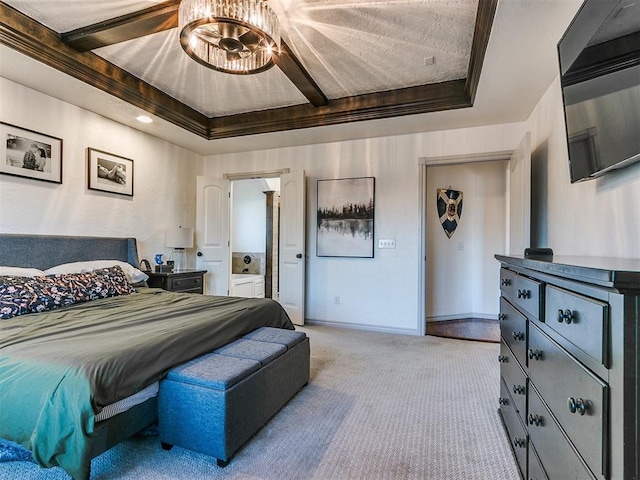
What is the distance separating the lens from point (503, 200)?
5125 mm

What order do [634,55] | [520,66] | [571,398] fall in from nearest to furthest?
[571,398] < [634,55] < [520,66]

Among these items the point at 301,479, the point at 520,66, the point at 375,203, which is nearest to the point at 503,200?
the point at 375,203

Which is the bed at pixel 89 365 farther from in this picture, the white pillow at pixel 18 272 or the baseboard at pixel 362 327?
the baseboard at pixel 362 327

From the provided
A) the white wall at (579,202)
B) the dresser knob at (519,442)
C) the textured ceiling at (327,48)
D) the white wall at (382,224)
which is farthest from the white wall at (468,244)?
the dresser knob at (519,442)

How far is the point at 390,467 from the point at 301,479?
447 mm

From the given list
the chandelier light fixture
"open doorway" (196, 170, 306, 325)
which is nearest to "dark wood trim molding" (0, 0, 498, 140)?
the chandelier light fixture

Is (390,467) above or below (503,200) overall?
below

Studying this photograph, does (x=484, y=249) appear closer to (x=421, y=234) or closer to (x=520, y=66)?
(x=421, y=234)

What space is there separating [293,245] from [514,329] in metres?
3.24

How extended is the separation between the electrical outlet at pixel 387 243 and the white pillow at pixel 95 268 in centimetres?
274

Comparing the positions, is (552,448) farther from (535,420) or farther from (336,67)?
(336,67)

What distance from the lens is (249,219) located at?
6879 mm

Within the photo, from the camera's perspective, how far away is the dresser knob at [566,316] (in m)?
0.97

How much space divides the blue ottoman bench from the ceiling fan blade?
6.25 feet
